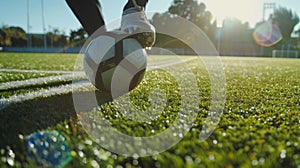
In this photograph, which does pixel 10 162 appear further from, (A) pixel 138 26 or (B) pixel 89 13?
(B) pixel 89 13

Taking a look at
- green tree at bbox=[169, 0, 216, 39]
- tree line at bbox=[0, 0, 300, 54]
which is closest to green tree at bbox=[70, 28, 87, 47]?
tree line at bbox=[0, 0, 300, 54]

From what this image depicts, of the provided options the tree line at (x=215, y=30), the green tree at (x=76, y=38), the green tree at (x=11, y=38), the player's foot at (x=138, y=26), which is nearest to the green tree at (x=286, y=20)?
the tree line at (x=215, y=30)

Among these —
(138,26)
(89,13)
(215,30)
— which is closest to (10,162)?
(138,26)

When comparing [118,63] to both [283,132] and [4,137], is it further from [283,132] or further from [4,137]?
[283,132]

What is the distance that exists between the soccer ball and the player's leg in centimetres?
24

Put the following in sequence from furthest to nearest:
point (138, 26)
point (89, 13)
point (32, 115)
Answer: point (89, 13) < point (138, 26) < point (32, 115)

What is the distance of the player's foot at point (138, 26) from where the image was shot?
2.81 meters

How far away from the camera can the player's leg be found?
2.97 meters

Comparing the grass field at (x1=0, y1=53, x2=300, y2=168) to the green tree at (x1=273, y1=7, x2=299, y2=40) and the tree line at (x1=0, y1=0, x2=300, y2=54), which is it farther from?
the green tree at (x1=273, y1=7, x2=299, y2=40)

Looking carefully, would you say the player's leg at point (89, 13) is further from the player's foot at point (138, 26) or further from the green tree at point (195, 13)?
the green tree at point (195, 13)

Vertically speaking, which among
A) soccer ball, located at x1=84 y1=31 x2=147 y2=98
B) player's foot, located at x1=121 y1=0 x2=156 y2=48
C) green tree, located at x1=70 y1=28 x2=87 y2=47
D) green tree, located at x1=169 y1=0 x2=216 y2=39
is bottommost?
green tree, located at x1=70 y1=28 x2=87 y2=47

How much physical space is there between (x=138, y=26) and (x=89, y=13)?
0.58m

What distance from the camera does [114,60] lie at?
2.70 m

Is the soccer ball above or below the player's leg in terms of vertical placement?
below
